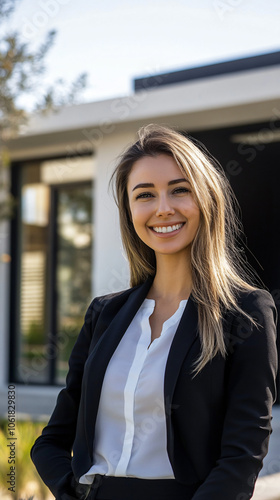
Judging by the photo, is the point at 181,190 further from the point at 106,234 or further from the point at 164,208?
the point at 106,234

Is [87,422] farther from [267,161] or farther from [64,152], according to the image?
[64,152]

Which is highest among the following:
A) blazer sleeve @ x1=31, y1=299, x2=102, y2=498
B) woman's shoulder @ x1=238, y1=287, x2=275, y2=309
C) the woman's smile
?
the woman's smile

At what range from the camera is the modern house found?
7434mm

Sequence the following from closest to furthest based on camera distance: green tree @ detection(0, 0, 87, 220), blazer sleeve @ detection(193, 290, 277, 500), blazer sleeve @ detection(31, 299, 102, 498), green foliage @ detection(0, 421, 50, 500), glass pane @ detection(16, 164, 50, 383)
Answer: blazer sleeve @ detection(193, 290, 277, 500), blazer sleeve @ detection(31, 299, 102, 498), green foliage @ detection(0, 421, 50, 500), green tree @ detection(0, 0, 87, 220), glass pane @ detection(16, 164, 50, 383)

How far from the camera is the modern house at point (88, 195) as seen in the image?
743cm

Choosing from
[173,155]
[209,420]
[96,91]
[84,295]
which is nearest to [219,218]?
[173,155]

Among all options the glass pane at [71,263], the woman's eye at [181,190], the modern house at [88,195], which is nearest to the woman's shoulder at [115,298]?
the woman's eye at [181,190]

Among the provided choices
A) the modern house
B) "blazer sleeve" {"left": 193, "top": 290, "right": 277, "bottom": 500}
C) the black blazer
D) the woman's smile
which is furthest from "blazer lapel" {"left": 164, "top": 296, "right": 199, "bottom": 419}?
the modern house

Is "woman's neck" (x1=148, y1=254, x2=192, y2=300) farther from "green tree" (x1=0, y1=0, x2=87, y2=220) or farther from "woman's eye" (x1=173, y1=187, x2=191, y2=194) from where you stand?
"green tree" (x1=0, y1=0, x2=87, y2=220)

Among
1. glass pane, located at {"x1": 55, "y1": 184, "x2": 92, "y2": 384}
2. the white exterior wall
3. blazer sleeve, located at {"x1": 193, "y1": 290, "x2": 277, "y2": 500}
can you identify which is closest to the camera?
blazer sleeve, located at {"x1": 193, "y1": 290, "x2": 277, "y2": 500}

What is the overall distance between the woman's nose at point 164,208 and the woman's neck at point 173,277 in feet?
0.53

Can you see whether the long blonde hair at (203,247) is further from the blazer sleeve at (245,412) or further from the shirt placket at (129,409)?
the shirt placket at (129,409)

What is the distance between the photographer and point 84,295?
9.54m

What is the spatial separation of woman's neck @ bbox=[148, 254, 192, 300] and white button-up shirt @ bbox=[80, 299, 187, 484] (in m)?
0.08
